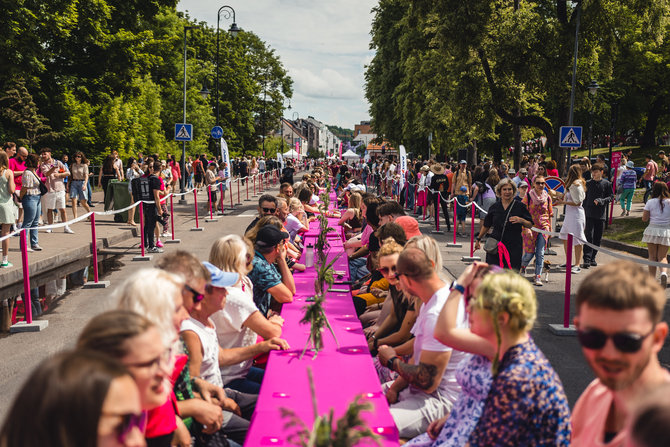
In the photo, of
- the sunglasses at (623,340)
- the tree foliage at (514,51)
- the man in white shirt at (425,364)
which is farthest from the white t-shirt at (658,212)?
the tree foliage at (514,51)

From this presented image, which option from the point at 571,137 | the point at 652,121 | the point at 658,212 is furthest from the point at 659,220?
the point at 652,121

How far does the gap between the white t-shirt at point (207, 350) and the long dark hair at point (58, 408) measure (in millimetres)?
2106

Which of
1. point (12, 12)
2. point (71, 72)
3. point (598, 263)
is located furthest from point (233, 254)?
point (71, 72)

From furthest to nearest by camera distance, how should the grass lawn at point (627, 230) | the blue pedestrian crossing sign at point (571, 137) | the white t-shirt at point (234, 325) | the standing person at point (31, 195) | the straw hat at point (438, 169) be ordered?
1. the blue pedestrian crossing sign at point (571, 137)
2. the straw hat at point (438, 169)
3. the grass lawn at point (627, 230)
4. the standing person at point (31, 195)
5. the white t-shirt at point (234, 325)

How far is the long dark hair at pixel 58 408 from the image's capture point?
1303mm

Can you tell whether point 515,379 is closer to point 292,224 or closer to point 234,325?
point 234,325

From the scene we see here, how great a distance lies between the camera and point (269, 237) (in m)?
5.42

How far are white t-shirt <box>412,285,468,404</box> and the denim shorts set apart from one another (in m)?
14.4

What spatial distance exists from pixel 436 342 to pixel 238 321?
4.71 feet

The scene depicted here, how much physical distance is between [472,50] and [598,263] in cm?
1305

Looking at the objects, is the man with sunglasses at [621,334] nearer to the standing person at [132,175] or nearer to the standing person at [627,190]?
the standing person at [132,175]

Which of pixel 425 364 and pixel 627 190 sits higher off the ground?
pixel 627 190

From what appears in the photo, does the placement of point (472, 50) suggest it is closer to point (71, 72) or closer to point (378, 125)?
point (71, 72)

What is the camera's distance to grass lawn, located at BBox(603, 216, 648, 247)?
15.1 metres
